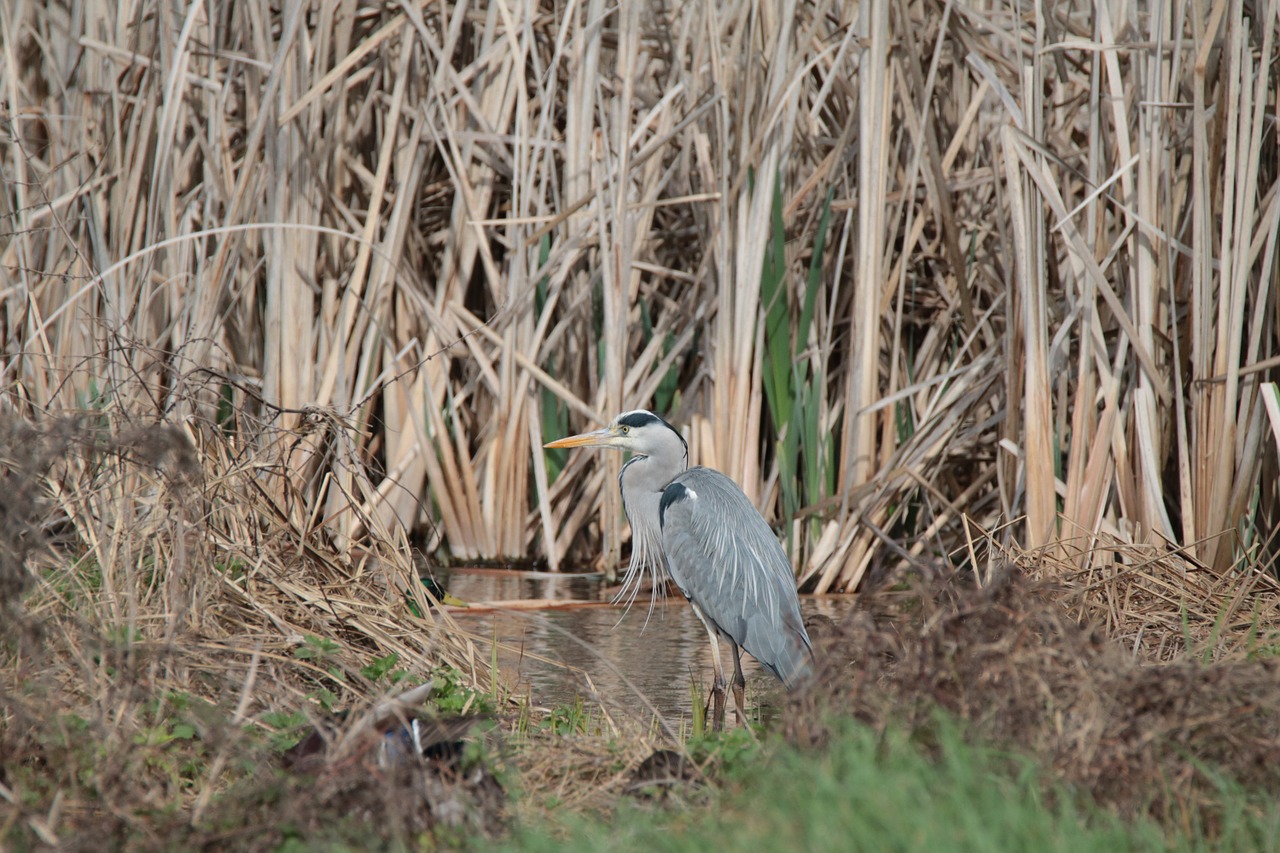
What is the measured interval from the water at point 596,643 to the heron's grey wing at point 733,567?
0.22 metres

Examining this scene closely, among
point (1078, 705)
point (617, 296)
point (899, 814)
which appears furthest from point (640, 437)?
point (899, 814)

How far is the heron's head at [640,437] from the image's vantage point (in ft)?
17.0

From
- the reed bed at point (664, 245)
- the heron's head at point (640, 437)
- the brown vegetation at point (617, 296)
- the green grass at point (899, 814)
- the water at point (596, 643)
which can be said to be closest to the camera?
the green grass at point (899, 814)

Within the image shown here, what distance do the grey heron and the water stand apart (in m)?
0.20

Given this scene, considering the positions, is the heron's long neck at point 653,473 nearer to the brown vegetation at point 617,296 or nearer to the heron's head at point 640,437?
the heron's head at point 640,437

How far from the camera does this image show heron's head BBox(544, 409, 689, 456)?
517 cm

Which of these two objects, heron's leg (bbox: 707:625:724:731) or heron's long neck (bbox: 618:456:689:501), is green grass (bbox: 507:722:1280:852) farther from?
heron's long neck (bbox: 618:456:689:501)

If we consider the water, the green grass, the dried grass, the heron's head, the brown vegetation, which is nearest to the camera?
the green grass

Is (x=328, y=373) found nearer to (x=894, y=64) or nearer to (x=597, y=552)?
(x=597, y=552)

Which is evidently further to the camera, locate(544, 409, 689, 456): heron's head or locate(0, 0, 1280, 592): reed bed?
locate(544, 409, 689, 456): heron's head

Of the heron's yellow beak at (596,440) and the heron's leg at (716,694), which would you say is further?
the heron's yellow beak at (596,440)

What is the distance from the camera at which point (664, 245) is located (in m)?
6.84

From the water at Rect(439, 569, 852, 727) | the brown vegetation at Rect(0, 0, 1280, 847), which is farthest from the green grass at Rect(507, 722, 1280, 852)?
the water at Rect(439, 569, 852, 727)

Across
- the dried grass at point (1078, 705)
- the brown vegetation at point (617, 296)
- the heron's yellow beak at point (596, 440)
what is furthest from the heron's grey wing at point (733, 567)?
the dried grass at point (1078, 705)
